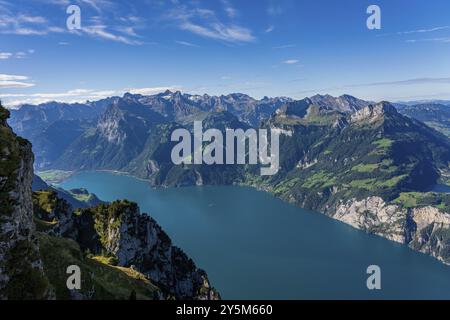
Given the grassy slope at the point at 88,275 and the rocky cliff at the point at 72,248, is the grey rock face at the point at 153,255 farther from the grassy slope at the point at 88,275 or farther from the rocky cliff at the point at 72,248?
the grassy slope at the point at 88,275

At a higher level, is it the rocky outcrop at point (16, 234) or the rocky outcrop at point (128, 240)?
the rocky outcrop at point (16, 234)

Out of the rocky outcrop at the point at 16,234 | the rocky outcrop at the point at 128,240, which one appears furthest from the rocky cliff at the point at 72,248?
the rocky outcrop at the point at 128,240

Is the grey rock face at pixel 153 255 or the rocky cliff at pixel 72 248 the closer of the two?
the rocky cliff at pixel 72 248

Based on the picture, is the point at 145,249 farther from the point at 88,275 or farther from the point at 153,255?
the point at 88,275

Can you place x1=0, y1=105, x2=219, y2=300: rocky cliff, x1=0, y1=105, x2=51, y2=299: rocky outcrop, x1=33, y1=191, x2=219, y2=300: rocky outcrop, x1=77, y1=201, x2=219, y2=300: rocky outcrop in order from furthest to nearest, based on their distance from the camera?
x1=77, y1=201, x2=219, y2=300: rocky outcrop, x1=33, y1=191, x2=219, y2=300: rocky outcrop, x1=0, y1=105, x2=219, y2=300: rocky cliff, x1=0, y1=105, x2=51, y2=299: rocky outcrop

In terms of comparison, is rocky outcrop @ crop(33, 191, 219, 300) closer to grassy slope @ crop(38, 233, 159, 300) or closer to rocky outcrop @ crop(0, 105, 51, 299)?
grassy slope @ crop(38, 233, 159, 300)

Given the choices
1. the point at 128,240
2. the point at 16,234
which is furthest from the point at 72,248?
the point at 128,240

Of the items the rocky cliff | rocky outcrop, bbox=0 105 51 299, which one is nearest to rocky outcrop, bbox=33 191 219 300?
the rocky cliff
